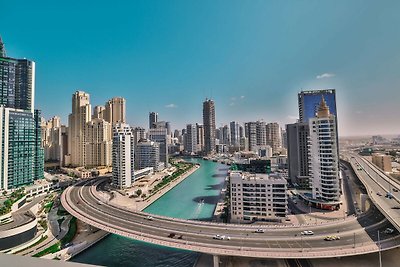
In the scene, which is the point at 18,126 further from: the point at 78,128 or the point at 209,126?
the point at 209,126

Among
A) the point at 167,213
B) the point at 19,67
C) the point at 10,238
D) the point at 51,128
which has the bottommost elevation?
the point at 167,213

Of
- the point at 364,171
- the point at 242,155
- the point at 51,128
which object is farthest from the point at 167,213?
the point at 51,128

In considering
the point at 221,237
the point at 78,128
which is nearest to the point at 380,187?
the point at 221,237

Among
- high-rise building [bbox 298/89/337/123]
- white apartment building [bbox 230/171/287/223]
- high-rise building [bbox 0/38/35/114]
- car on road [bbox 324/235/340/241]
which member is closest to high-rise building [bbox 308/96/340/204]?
white apartment building [bbox 230/171/287/223]

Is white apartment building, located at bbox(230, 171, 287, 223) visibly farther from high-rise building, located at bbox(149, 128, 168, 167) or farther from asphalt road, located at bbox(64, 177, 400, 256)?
high-rise building, located at bbox(149, 128, 168, 167)

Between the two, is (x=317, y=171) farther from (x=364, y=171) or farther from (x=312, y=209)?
(x=364, y=171)

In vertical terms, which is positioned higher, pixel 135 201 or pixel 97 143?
pixel 97 143

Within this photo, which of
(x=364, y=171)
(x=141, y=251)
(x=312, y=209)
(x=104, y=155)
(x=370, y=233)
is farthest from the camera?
(x=104, y=155)
